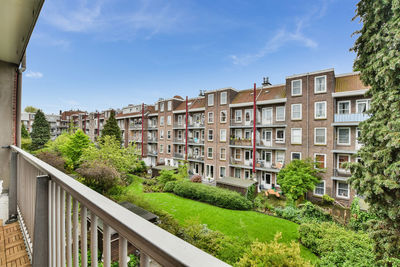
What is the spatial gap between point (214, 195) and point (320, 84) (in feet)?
36.5

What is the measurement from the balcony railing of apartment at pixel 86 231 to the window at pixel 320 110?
15.9m

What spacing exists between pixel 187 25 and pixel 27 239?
26.8 m

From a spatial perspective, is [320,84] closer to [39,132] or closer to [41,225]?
[41,225]

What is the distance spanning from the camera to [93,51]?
848 inches

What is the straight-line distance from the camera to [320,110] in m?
13.9

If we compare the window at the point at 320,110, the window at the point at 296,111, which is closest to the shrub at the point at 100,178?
the window at the point at 296,111

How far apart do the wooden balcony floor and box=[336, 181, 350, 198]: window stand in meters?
16.2

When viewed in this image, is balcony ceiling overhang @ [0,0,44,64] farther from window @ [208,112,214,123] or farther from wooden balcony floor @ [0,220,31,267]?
window @ [208,112,214,123]

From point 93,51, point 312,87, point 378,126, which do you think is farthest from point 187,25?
point 378,126

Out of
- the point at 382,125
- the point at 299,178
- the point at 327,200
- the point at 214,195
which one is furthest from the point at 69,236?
the point at 327,200

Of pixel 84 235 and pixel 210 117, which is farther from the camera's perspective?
pixel 210 117

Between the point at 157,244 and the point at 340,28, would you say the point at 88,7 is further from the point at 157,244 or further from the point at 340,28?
the point at 340,28

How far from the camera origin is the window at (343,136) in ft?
42.7

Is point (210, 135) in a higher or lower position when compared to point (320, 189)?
higher
